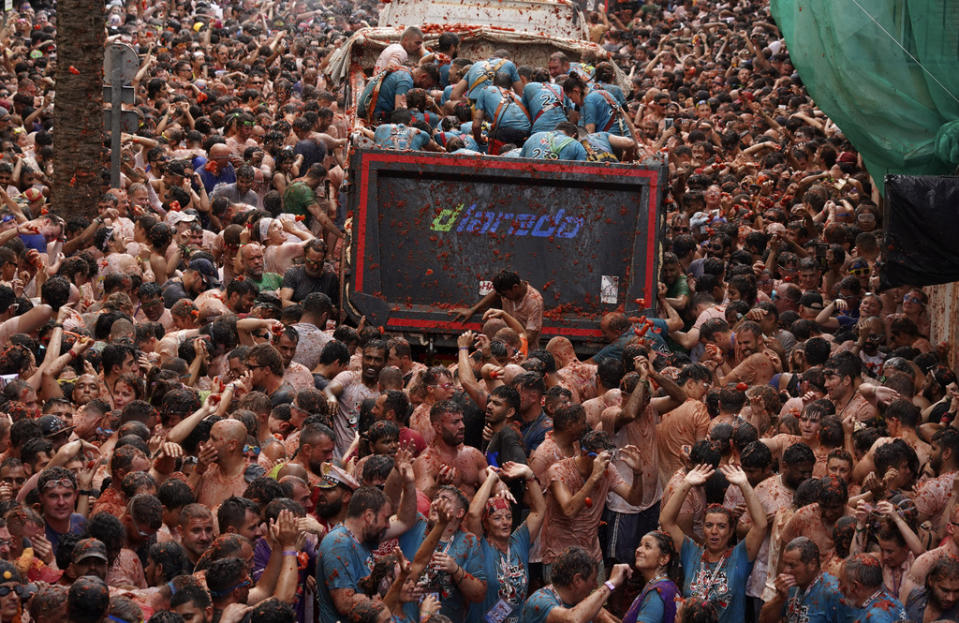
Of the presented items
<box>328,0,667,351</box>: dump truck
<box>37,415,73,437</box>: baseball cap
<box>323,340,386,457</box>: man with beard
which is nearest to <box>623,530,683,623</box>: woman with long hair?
<box>323,340,386,457</box>: man with beard

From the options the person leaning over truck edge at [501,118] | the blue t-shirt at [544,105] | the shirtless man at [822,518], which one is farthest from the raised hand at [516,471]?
the person leaning over truck edge at [501,118]

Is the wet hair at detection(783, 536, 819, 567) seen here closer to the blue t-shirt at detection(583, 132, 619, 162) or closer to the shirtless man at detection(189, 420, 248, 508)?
the shirtless man at detection(189, 420, 248, 508)

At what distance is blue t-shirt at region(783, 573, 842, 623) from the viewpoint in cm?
770

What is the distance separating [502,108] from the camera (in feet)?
48.8

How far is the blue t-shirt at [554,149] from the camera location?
13.1 metres

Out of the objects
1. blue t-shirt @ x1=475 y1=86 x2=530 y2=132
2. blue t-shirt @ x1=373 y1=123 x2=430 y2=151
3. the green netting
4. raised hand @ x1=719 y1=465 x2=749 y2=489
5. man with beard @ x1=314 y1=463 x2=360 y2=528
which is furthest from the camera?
blue t-shirt @ x1=475 y1=86 x2=530 y2=132

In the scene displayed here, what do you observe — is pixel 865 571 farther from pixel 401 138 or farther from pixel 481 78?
pixel 481 78

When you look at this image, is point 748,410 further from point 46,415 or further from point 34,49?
point 34,49

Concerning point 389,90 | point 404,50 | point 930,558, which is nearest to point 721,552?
point 930,558

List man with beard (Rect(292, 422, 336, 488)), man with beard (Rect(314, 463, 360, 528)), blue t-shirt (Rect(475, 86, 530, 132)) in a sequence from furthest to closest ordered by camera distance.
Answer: blue t-shirt (Rect(475, 86, 530, 132)) → man with beard (Rect(292, 422, 336, 488)) → man with beard (Rect(314, 463, 360, 528))

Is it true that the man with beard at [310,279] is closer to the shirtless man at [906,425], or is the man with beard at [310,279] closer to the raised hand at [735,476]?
the shirtless man at [906,425]

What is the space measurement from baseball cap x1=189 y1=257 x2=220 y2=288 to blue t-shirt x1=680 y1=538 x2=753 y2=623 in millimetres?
5897

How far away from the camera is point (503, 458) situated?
9391 mm

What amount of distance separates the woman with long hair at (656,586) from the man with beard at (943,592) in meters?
1.19
